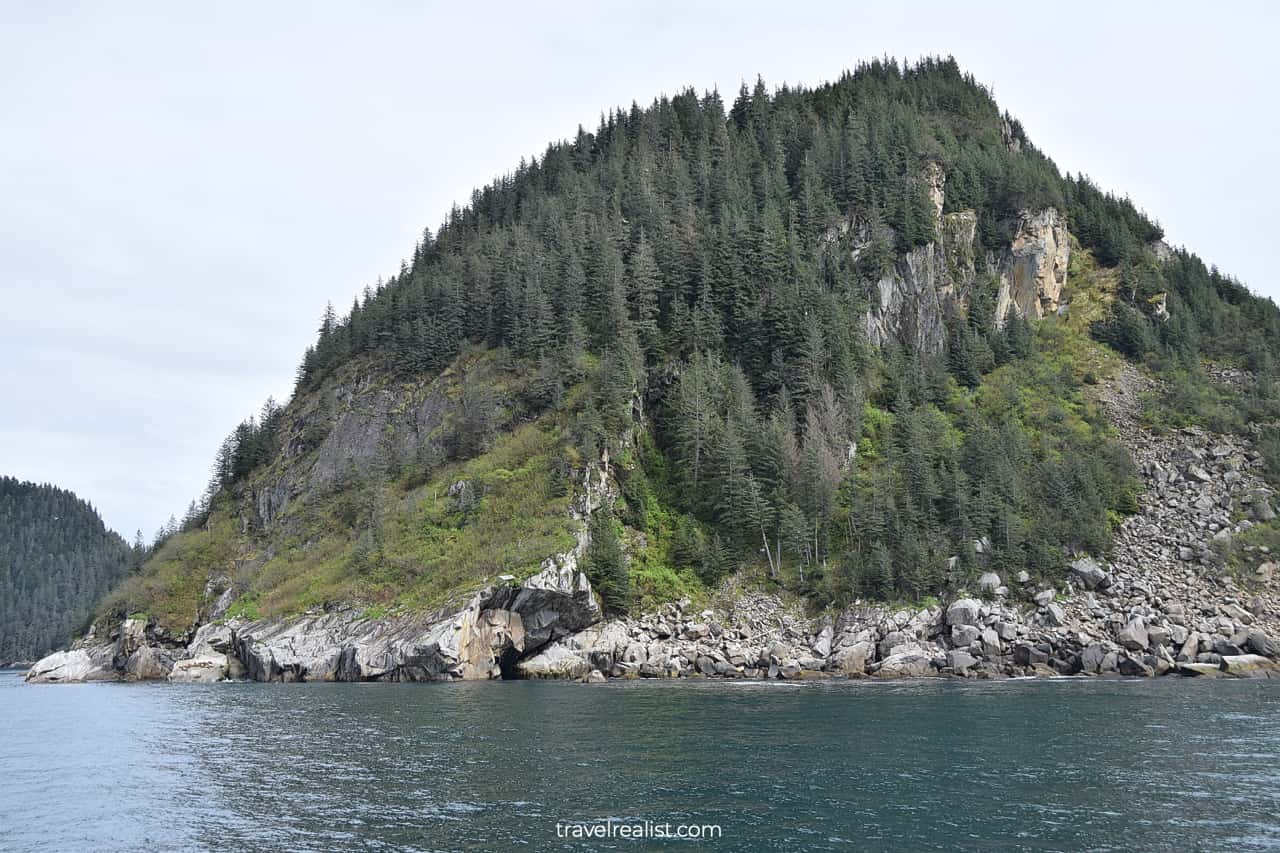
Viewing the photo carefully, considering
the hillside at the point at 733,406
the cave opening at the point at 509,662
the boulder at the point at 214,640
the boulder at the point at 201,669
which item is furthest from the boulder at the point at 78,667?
the cave opening at the point at 509,662

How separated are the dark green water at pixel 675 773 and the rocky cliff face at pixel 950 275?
67396 millimetres

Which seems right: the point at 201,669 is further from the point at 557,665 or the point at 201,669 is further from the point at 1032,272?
the point at 1032,272

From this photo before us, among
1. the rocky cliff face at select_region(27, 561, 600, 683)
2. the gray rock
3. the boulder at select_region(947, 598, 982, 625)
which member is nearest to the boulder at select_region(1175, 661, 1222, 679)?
the gray rock

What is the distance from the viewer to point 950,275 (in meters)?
114

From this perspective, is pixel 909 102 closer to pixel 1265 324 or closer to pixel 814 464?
pixel 1265 324

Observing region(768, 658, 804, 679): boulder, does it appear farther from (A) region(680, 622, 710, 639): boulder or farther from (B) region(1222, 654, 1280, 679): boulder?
(B) region(1222, 654, 1280, 679): boulder

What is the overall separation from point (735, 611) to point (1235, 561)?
145ft

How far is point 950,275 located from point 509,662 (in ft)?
264

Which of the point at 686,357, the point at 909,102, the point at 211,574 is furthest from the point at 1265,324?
the point at 211,574

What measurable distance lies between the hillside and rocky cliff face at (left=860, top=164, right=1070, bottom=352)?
1.32 ft

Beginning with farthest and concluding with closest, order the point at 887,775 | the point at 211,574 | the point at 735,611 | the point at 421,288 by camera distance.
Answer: the point at 421,288 → the point at 211,574 → the point at 735,611 → the point at 887,775

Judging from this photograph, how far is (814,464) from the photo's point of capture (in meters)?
86.6

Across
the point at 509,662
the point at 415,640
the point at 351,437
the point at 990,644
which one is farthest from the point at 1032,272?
the point at 351,437

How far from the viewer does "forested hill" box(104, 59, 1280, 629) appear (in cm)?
8075
